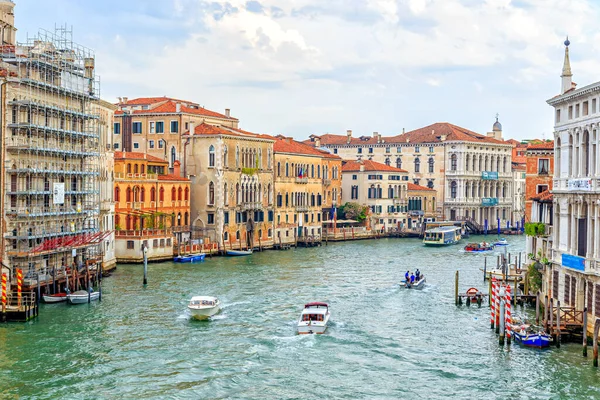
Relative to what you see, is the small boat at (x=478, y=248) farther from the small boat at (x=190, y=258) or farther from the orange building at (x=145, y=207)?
the orange building at (x=145, y=207)

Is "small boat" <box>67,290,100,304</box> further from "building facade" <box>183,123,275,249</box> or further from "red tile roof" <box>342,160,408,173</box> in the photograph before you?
"red tile roof" <box>342,160,408,173</box>

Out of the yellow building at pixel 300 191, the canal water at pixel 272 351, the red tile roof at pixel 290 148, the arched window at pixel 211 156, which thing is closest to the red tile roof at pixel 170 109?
the arched window at pixel 211 156

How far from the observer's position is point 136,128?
193 feet

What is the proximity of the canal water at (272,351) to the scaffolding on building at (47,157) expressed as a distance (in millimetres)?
2495

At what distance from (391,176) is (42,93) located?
48807 mm

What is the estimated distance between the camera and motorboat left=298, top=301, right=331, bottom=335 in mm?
27797

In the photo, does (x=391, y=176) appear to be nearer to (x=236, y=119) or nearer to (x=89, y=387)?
(x=236, y=119)

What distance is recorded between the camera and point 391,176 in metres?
79.5

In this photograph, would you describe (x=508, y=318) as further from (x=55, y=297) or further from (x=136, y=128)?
(x=136, y=128)

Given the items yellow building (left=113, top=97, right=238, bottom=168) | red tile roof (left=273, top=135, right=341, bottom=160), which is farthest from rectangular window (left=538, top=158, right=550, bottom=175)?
red tile roof (left=273, top=135, right=341, bottom=160)

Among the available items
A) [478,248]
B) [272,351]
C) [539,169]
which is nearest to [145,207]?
[539,169]

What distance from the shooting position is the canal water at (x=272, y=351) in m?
21.5

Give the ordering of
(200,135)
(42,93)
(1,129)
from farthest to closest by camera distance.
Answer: (200,135)
(42,93)
(1,129)

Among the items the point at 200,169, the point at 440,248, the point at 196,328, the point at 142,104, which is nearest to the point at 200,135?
the point at 200,169
